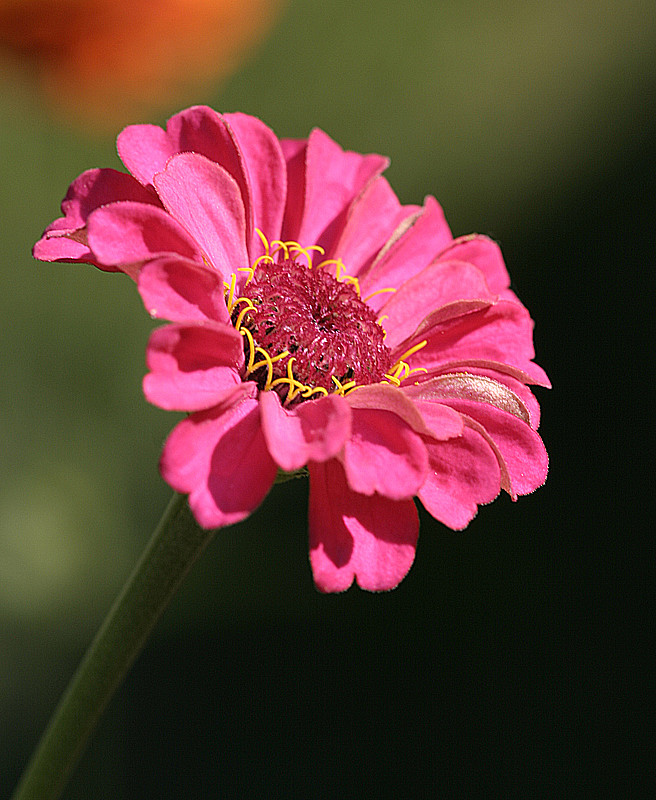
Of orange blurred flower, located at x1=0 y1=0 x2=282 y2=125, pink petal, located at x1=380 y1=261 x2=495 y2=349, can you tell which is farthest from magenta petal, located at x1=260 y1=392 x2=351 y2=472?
orange blurred flower, located at x1=0 y1=0 x2=282 y2=125

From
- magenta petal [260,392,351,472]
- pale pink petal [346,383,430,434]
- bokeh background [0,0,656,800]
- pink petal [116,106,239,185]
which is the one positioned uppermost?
pink petal [116,106,239,185]

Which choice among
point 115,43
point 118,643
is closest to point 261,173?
point 118,643

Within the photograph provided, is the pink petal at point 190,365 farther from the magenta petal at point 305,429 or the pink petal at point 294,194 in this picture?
the pink petal at point 294,194

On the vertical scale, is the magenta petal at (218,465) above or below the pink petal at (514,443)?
above

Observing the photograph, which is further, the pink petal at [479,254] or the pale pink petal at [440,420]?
the pink petal at [479,254]

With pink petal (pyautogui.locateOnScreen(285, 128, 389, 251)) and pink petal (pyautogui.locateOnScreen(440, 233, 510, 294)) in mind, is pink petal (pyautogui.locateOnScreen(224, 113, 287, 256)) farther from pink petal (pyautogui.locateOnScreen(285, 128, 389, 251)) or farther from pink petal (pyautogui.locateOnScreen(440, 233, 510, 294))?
pink petal (pyautogui.locateOnScreen(440, 233, 510, 294))

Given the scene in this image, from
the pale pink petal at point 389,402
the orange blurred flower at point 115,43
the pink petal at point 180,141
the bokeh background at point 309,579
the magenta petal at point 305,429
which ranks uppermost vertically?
the orange blurred flower at point 115,43

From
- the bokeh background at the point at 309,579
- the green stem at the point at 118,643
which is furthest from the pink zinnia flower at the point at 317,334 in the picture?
the bokeh background at the point at 309,579
